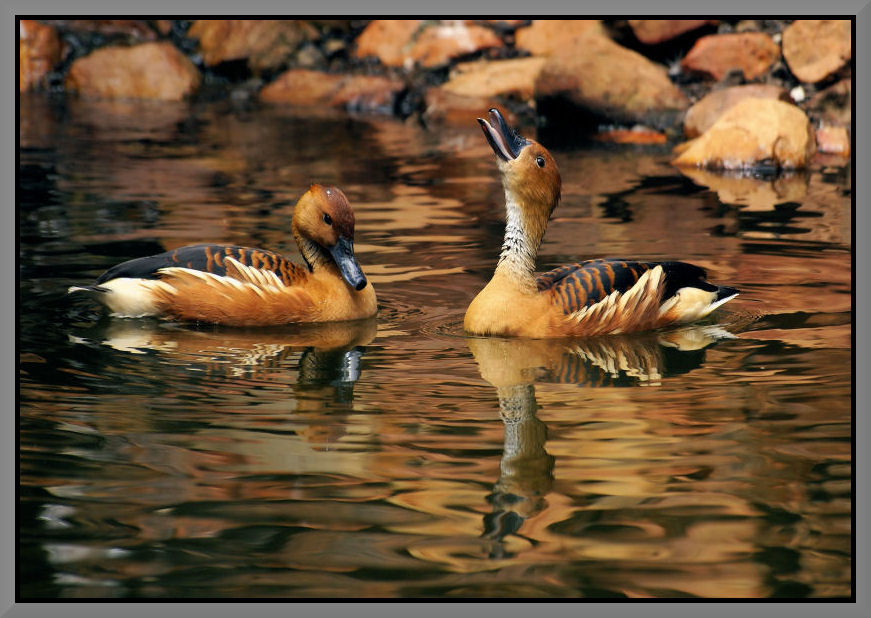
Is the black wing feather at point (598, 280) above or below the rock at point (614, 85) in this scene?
below

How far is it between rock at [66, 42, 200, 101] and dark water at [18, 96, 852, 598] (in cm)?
1229

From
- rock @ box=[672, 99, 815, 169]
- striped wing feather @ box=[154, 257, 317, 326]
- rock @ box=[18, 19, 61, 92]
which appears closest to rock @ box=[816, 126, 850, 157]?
rock @ box=[672, 99, 815, 169]

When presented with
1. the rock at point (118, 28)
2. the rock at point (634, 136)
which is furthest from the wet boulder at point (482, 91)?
the rock at point (118, 28)

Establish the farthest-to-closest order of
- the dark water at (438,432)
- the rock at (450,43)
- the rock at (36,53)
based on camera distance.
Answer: the rock at (36,53) < the rock at (450,43) < the dark water at (438,432)

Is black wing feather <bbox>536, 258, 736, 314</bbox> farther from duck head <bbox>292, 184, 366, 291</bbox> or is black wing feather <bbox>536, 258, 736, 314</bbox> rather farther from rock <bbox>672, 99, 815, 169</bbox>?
rock <bbox>672, 99, 815, 169</bbox>

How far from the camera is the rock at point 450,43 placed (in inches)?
963

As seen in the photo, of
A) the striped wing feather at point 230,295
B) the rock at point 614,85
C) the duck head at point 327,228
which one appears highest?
A: the rock at point 614,85

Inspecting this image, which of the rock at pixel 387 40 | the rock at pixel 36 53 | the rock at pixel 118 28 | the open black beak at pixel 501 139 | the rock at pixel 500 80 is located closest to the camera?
the open black beak at pixel 501 139

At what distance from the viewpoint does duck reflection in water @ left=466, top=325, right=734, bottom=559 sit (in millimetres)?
6238

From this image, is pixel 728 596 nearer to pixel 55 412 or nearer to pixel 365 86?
pixel 55 412

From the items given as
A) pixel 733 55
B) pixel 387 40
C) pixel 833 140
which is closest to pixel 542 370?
pixel 833 140

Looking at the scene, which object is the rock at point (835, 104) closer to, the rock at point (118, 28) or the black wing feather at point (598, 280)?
the black wing feather at point (598, 280)

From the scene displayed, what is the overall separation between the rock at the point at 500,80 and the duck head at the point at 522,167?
1317 cm

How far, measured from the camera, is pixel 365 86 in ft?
80.6
